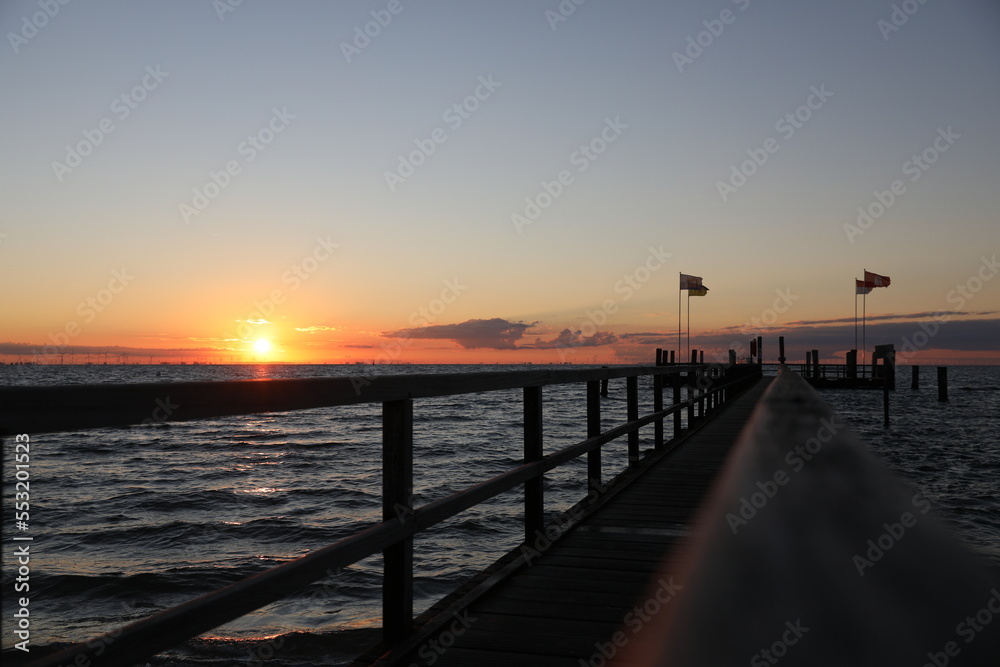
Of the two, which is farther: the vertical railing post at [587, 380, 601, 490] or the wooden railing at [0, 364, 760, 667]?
the vertical railing post at [587, 380, 601, 490]

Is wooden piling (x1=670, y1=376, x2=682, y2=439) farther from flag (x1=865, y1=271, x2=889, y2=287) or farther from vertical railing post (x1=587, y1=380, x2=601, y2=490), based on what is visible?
flag (x1=865, y1=271, x2=889, y2=287)

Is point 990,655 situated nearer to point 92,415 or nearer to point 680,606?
point 680,606

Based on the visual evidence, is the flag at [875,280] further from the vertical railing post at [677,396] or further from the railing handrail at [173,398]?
the railing handrail at [173,398]

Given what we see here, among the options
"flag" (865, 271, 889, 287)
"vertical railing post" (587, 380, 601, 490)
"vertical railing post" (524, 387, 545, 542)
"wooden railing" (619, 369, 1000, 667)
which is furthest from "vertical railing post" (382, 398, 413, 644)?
"flag" (865, 271, 889, 287)
